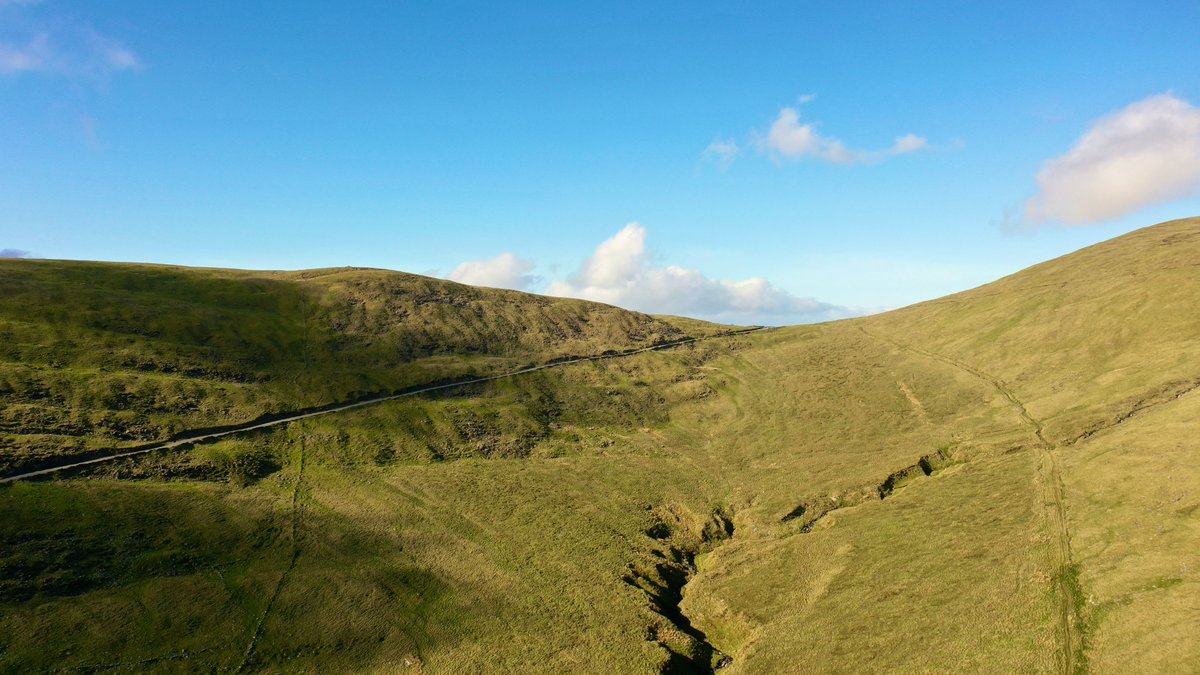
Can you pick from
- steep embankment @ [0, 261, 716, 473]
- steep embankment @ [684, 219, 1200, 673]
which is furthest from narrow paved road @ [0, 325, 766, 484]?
steep embankment @ [684, 219, 1200, 673]

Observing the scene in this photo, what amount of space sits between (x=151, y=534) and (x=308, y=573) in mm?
17903

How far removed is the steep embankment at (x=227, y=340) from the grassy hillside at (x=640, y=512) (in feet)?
3.72

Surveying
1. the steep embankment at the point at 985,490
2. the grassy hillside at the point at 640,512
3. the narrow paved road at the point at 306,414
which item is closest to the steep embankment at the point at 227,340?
the grassy hillside at the point at 640,512

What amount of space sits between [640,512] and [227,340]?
8315cm

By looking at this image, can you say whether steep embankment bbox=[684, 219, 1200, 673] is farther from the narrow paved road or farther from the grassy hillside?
the narrow paved road

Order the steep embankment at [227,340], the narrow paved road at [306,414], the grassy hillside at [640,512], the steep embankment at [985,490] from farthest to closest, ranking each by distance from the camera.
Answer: the steep embankment at [227,340], the narrow paved road at [306,414], the grassy hillside at [640,512], the steep embankment at [985,490]

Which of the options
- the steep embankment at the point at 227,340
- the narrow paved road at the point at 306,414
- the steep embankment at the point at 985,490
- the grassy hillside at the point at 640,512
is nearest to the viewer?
the steep embankment at the point at 985,490

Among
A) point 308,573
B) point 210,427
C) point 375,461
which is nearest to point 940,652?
point 308,573

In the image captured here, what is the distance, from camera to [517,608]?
216 ft

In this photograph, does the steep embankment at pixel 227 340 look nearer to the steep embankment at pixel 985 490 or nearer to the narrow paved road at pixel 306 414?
the narrow paved road at pixel 306 414

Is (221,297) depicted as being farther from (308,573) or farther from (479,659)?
(479,659)

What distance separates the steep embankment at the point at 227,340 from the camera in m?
85.5

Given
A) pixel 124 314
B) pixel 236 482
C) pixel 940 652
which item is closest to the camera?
pixel 940 652

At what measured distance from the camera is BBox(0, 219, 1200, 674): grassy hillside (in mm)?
55312
